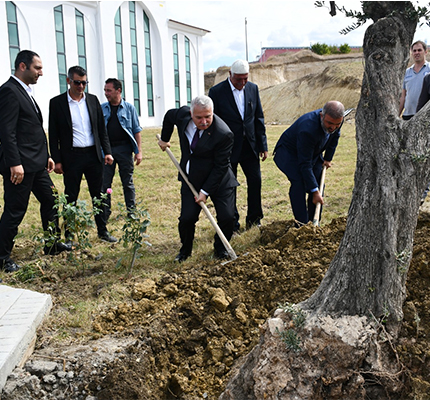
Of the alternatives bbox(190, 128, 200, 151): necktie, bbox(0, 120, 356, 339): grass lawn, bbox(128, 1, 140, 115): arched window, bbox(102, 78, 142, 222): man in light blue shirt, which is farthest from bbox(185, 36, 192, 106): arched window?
bbox(190, 128, 200, 151): necktie

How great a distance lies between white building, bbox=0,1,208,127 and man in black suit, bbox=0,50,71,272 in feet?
62.5

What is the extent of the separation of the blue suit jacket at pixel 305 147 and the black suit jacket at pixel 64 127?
6.87 feet

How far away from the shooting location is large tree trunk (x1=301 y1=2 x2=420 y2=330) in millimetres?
2283

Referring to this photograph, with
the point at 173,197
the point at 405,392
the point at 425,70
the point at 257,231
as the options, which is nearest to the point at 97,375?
the point at 405,392

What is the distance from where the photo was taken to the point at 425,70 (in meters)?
5.44

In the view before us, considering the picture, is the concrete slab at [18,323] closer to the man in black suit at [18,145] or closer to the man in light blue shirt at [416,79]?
the man in black suit at [18,145]

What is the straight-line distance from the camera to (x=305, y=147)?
4293mm

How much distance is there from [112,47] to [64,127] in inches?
912

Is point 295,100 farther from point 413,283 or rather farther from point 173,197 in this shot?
point 413,283

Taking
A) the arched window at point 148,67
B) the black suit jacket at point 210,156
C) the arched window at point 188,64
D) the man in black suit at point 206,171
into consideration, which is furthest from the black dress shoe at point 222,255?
the arched window at point 188,64

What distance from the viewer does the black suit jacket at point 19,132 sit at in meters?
3.97

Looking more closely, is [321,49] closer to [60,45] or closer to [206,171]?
[60,45]

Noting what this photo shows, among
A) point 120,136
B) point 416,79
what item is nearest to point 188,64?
point 120,136

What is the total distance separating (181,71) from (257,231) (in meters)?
28.9
